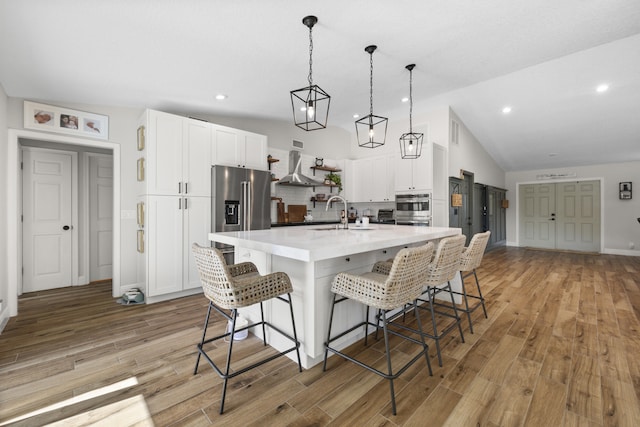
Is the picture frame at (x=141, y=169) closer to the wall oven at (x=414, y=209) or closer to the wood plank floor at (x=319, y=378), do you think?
the wood plank floor at (x=319, y=378)

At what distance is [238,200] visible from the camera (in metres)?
4.07

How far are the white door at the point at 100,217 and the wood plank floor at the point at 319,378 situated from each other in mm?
1449

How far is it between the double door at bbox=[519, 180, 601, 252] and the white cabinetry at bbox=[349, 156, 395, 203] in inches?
222

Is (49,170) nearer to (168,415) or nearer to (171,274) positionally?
(171,274)

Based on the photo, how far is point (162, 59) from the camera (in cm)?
274

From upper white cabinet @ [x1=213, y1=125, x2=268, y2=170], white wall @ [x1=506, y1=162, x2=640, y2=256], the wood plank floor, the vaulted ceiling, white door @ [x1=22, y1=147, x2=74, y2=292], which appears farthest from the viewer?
white wall @ [x1=506, y1=162, x2=640, y2=256]

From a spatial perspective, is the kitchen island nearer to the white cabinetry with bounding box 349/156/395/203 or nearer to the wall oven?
the wall oven

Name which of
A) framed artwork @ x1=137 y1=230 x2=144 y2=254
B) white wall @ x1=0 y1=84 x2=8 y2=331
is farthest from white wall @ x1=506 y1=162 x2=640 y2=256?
white wall @ x1=0 y1=84 x2=8 y2=331

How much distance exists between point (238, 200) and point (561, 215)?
8.84 metres

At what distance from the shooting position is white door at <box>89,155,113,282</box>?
4.41 m

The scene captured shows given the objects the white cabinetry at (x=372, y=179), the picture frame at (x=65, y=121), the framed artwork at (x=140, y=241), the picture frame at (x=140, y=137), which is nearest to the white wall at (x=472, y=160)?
the white cabinetry at (x=372, y=179)

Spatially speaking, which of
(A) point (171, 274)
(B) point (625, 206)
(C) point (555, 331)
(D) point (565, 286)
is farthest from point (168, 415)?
(B) point (625, 206)

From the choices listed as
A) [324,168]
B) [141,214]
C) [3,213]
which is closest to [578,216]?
[324,168]

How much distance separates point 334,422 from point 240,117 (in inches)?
172
